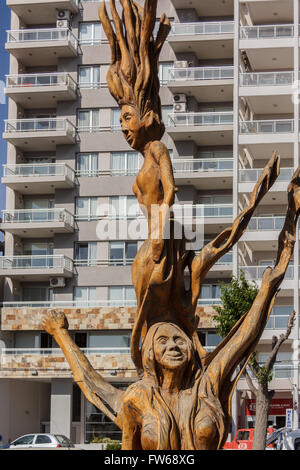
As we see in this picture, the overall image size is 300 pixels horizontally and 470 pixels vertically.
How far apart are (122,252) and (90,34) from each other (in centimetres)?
1327

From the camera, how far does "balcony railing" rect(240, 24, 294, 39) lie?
48.6 metres

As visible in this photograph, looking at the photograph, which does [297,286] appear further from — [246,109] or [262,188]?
[262,188]

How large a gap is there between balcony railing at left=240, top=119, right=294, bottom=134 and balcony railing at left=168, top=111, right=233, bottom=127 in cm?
122

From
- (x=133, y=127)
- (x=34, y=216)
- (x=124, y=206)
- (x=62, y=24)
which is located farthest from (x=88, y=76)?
(x=133, y=127)

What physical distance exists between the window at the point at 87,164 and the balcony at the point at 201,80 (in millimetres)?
6196

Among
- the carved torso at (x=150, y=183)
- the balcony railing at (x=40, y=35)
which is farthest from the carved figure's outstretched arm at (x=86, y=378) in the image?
the balcony railing at (x=40, y=35)

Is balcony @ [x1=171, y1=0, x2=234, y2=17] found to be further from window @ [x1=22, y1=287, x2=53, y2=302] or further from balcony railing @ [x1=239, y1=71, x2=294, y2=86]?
window @ [x1=22, y1=287, x2=53, y2=302]

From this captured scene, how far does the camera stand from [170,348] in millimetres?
9375

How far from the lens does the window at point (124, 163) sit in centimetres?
5162

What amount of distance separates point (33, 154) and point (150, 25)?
1734 inches

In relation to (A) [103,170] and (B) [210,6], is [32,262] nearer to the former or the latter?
(A) [103,170]

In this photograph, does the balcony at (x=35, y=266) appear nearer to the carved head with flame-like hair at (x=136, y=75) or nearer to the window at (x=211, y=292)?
the window at (x=211, y=292)

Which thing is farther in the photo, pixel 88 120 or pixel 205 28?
pixel 88 120

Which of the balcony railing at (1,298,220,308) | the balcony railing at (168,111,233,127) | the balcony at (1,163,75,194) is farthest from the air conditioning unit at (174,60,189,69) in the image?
the balcony railing at (1,298,220,308)
